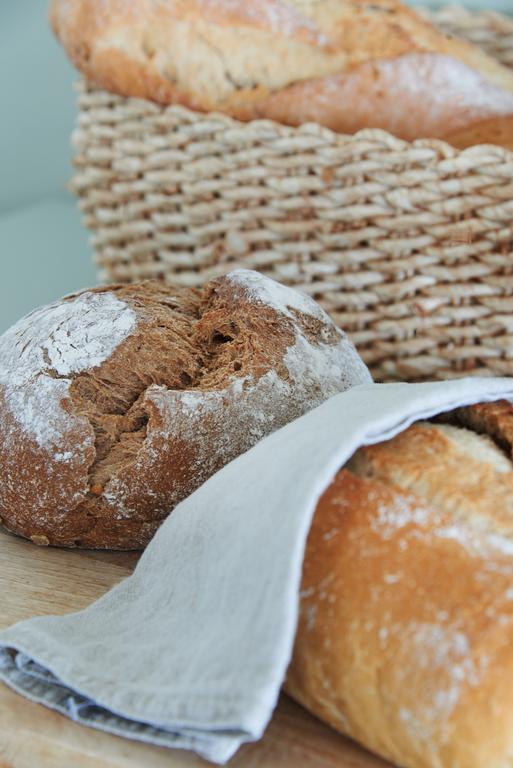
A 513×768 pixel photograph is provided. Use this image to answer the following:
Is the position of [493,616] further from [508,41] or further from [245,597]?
[508,41]

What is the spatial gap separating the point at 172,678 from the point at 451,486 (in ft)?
0.88

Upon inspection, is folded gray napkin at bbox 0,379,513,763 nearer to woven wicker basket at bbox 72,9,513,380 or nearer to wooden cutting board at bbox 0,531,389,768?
wooden cutting board at bbox 0,531,389,768

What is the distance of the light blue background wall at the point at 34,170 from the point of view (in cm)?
208

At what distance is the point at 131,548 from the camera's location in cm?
97

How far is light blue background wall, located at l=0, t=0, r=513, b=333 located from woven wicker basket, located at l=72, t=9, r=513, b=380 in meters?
0.75

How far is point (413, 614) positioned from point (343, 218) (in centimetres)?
77

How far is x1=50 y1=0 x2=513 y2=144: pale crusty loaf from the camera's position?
4.18 ft

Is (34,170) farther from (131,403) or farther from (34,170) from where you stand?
(131,403)

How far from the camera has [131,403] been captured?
3.06 feet

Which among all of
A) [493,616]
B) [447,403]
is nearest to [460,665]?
[493,616]

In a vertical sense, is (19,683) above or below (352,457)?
below

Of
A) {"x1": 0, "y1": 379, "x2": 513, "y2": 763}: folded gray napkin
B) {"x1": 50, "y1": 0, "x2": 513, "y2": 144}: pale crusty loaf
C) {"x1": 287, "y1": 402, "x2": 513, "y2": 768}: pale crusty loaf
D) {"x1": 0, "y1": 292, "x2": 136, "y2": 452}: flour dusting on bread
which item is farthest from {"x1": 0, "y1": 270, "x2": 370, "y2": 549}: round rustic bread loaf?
{"x1": 50, "y1": 0, "x2": 513, "y2": 144}: pale crusty loaf

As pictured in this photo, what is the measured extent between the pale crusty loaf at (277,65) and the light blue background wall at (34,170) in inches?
29.3

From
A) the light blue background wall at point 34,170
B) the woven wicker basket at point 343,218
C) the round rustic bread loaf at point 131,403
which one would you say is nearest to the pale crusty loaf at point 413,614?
the round rustic bread loaf at point 131,403
